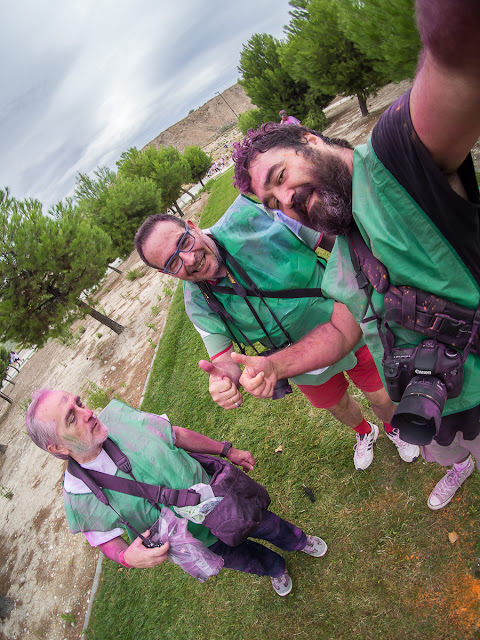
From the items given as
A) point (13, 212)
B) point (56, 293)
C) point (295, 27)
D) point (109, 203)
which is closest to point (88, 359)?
point (56, 293)

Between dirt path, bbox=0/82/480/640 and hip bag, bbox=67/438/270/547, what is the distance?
3473mm

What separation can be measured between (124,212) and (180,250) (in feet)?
53.2

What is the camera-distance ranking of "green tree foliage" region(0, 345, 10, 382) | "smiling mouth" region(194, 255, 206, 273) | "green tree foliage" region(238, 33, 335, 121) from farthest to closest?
"green tree foliage" region(238, 33, 335, 121), "green tree foliage" region(0, 345, 10, 382), "smiling mouth" region(194, 255, 206, 273)

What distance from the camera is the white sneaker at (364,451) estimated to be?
3143 mm

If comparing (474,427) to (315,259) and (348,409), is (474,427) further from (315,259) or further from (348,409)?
(348,409)

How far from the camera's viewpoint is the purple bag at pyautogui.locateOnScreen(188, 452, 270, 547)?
7.05ft

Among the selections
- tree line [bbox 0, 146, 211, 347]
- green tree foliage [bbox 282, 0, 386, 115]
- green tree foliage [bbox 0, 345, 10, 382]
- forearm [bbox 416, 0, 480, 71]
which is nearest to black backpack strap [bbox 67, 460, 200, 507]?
forearm [bbox 416, 0, 480, 71]

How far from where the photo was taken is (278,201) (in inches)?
60.2

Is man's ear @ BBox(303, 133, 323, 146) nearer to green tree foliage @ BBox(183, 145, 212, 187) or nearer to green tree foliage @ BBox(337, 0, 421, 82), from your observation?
green tree foliage @ BBox(337, 0, 421, 82)

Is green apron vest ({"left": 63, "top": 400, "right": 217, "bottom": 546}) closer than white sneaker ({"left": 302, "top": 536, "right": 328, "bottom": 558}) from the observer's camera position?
Yes

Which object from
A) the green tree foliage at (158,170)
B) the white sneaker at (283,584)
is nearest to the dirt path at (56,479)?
the white sneaker at (283,584)

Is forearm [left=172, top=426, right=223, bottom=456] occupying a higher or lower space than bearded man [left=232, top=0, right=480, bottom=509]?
lower

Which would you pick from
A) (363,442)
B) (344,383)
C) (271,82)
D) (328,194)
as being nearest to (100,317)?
(363,442)

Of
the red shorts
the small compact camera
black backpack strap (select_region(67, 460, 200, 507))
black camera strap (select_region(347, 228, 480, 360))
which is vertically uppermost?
black camera strap (select_region(347, 228, 480, 360))
